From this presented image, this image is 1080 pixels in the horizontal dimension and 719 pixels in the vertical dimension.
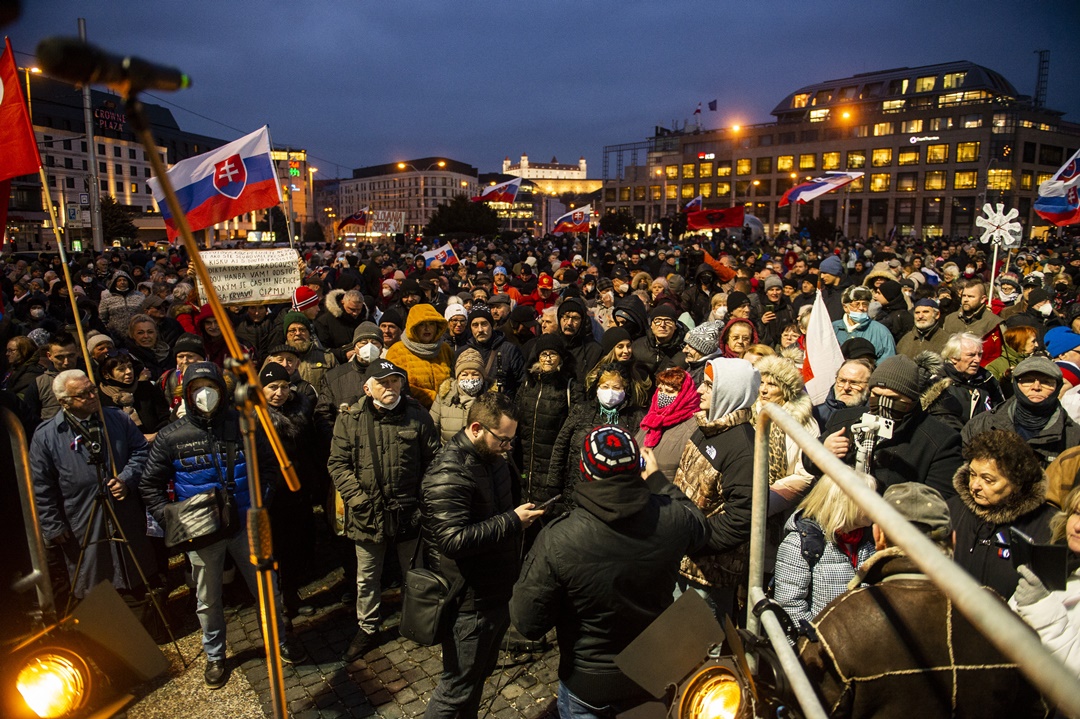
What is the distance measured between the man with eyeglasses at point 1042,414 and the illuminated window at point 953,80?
11124cm

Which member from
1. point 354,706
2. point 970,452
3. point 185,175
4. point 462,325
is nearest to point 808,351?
point 970,452

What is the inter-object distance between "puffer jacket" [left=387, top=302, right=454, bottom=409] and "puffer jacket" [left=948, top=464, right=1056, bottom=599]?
14.3 feet

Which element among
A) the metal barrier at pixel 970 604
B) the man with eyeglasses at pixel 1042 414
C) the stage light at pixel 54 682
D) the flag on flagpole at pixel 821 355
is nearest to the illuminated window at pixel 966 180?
the flag on flagpole at pixel 821 355

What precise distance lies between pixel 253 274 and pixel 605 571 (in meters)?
5.56

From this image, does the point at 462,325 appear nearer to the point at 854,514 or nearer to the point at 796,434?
the point at 854,514

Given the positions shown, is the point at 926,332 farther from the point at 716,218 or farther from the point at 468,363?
the point at 716,218

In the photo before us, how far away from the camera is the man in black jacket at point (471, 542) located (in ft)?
11.5

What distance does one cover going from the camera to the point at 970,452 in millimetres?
3266

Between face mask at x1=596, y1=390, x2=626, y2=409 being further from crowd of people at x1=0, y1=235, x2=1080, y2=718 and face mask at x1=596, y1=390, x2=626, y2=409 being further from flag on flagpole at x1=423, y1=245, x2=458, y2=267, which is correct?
flag on flagpole at x1=423, y1=245, x2=458, y2=267

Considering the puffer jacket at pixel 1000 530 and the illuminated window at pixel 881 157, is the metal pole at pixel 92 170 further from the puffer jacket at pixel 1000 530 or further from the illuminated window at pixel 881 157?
the illuminated window at pixel 881 157

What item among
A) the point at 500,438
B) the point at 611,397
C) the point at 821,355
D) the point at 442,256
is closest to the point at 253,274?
the point at 611,397

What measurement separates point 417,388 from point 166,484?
2.38 m

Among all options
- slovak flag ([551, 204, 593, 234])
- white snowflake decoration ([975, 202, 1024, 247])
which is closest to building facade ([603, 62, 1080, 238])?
slovak flag ([551, 204, 593, 234])

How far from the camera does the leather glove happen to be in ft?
8.32
